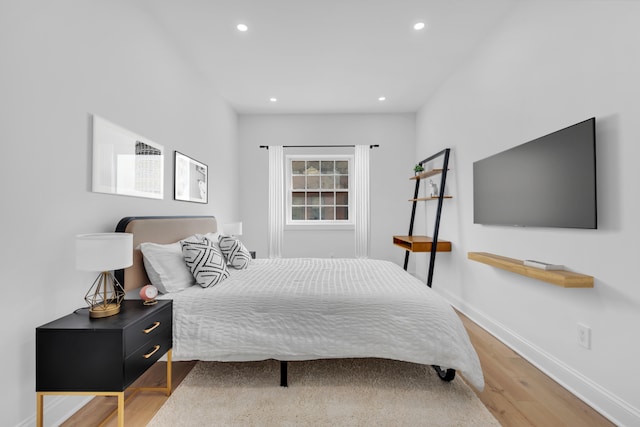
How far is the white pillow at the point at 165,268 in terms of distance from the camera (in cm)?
201

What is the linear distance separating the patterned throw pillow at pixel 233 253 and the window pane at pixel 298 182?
7.84ft

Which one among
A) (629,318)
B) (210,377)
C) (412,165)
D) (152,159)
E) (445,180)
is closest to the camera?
(629,318)

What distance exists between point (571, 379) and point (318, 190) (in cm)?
387

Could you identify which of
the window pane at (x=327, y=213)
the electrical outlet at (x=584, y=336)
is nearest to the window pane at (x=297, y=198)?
the window pane at (x=327, y=213)

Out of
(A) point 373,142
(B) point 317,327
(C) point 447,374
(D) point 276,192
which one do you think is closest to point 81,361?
(B) point 317,327

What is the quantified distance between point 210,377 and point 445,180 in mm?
3242

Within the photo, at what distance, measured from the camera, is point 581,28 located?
70.4 inches

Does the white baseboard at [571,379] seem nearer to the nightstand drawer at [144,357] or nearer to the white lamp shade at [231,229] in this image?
the nightstand drawer at [144,357]

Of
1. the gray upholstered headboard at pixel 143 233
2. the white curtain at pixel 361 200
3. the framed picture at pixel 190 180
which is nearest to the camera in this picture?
the gray upholstered headboard at pixel 143 233

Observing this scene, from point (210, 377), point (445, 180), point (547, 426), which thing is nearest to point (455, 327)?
point (547, 426)

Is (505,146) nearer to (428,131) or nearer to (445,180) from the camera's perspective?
(445,180)

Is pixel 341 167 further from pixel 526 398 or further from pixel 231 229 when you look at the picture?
pixel 526 398

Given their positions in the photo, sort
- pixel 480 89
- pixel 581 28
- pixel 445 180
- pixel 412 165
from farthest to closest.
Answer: pixel 412 165 → pixel 445 180 → pixel 480 89 → pixel 581 28

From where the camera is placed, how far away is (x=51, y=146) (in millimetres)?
1507
